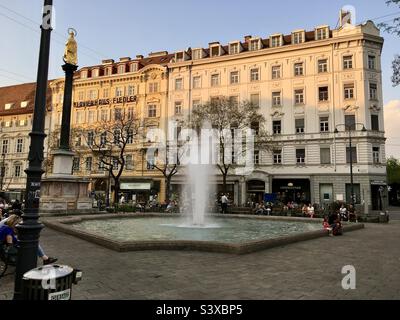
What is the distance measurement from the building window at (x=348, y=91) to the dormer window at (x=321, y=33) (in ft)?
22.3

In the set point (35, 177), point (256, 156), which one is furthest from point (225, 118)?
point (35, 177)

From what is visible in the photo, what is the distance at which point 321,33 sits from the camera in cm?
4200

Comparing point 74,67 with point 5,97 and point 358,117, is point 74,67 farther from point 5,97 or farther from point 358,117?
point 5,97

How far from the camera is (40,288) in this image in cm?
401

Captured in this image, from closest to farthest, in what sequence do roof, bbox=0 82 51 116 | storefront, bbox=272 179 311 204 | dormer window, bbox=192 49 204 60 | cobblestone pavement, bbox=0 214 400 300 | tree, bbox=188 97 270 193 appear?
cobblestone pavement, bbox=0 214 400 300 < tree, bbox=188 97 270 193 < storefront, bbox=272 179 311 204 < dormer window, bbox=192 49 204 60 < roof, bbox=0 82 51 116

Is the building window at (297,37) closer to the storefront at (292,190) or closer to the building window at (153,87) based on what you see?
the storefront at (292,190)

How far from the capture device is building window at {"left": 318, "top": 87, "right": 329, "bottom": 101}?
41006 millimetres

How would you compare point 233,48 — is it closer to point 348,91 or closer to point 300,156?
point 348,91

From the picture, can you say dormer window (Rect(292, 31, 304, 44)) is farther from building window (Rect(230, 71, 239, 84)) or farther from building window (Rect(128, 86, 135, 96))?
building window (Rect(128, 86, 135, 96))

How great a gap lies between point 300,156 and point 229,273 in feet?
117

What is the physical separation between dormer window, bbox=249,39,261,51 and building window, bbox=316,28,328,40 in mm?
7392

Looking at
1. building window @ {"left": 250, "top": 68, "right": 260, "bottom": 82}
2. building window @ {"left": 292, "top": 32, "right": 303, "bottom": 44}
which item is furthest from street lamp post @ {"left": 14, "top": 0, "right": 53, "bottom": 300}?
building window @ {"left": 292, "top": 32, "right": 303, "bottom": 44}

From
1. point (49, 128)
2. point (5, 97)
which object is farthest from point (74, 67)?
point (5, 97)

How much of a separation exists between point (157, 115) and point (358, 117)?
27.0 metres
